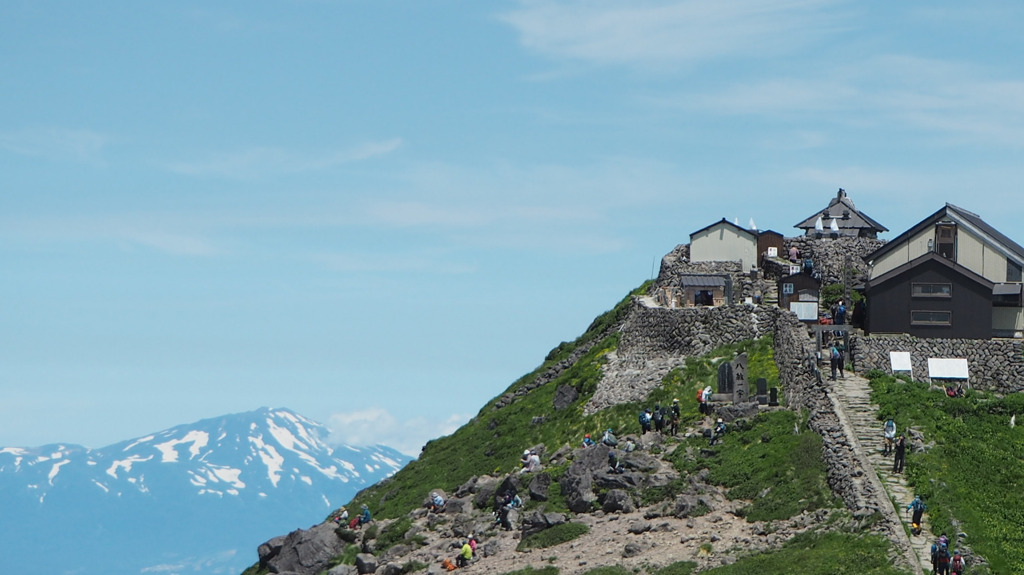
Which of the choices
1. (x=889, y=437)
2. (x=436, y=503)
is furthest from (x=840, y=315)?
(x=436, y=503)

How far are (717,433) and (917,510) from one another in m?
18.6

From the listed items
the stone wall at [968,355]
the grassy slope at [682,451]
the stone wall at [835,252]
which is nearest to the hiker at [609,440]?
the grassy slope at [682,451]

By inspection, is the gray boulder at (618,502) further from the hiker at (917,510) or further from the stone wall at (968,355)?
the stone wall at (968,355)

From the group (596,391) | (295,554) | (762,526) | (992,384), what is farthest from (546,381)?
(762,526)

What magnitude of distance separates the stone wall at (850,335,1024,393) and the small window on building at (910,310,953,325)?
121 inches

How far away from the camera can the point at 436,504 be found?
78875 mm

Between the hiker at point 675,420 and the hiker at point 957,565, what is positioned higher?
the hiker at point 675,420

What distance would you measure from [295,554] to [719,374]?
992 inches

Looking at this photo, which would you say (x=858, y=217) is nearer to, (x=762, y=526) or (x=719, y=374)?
(x=719, y=374)

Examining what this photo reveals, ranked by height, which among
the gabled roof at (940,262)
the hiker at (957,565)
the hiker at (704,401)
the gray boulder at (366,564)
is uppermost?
the gabled roof at (940,262)

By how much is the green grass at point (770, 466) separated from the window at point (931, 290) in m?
13.9

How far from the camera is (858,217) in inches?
4611

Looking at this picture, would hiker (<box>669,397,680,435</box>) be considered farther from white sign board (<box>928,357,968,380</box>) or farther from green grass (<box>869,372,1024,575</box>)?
white sign board (<box>928,357,968,380</box>)

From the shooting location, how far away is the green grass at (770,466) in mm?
63000
